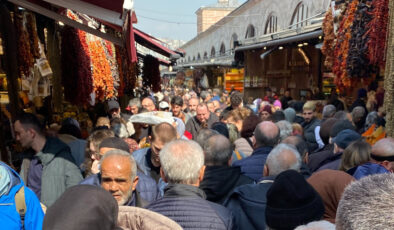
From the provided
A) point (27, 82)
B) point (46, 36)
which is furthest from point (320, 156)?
point (46, 36)

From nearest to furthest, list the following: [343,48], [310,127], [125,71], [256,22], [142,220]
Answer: [142,220]
[343,48]
[310,127]
[125,71]
[256,22]

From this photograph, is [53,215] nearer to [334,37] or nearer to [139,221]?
[139,221]

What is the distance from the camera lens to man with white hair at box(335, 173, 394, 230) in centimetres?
103

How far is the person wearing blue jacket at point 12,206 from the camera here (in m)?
2.20

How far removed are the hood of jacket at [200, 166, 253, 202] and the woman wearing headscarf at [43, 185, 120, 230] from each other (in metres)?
1.47

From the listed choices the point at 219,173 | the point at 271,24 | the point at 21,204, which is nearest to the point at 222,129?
the point at 219,173

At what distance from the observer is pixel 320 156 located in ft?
14.2

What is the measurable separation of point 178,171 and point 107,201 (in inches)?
36.2

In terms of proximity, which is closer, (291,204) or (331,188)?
(291,204)

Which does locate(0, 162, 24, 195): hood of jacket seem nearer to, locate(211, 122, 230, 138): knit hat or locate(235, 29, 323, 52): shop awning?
locate(211, 122, 230, 138): knit hat

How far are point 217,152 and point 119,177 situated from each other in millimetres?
1020

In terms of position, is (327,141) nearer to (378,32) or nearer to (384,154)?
(378,32)

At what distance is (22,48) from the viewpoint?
4.39 m

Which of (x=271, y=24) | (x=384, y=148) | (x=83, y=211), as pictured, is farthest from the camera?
(x=271, y=24)
